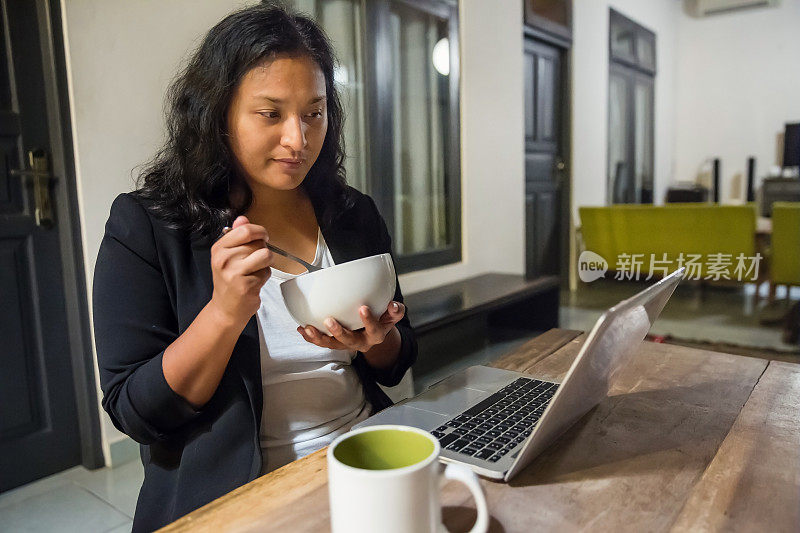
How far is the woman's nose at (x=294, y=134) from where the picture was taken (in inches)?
29.7

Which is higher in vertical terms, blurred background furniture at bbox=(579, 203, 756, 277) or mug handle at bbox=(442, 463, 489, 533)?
mug handle at bbox=(442, 463, 489, 533)

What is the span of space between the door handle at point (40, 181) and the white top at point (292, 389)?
3.85 feet

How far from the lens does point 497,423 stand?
608 mm

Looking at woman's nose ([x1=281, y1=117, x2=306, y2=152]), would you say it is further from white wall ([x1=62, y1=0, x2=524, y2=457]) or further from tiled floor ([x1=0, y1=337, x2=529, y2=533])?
white wall ([x1=62, y1=0, x2=524, y2=457])

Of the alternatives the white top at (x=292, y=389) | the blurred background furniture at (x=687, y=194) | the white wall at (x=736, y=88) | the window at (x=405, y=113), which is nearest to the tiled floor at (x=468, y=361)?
the white top at (x=292, y=389)

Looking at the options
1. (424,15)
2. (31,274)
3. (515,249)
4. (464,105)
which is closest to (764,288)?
(515,249)

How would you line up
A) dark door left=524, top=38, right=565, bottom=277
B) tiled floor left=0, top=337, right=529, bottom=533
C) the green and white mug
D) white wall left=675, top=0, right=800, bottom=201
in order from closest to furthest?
the green and white mug → tiled floor left=0, top=337, right=529, bottom=533 → dark door left=524, top=38, right=565, bottom=277 → white wall left=675, top=0, right=800, bottom=201

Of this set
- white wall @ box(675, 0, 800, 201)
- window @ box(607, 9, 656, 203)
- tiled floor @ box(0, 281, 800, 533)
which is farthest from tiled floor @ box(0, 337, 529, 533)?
white wall @ box(675, 0, 800, 201)

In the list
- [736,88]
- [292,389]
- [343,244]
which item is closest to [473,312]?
[343,244]

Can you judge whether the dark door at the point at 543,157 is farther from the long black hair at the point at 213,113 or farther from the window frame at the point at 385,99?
the long black hair at the point at 213,113

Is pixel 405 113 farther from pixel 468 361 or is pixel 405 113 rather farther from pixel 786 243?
pixel 786 243

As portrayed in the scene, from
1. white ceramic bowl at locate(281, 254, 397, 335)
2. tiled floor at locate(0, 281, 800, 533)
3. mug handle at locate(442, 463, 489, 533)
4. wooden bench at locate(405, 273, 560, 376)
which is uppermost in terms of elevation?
white ceramic bowl at locate(281, 254, 397, 335)

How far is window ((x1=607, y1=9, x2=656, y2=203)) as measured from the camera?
5047 millimetres

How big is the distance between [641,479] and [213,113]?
2.22 feet
